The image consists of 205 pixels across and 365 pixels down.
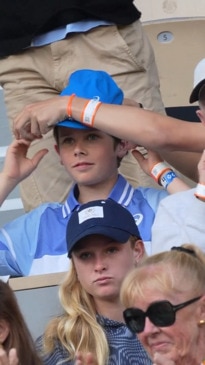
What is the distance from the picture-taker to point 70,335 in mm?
3480

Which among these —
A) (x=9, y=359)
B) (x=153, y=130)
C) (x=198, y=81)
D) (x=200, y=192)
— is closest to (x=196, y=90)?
(x=198, y=81)

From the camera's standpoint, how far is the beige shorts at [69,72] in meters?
4.59

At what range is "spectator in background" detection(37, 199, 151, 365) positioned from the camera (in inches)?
136

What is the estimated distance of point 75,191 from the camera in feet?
14.0

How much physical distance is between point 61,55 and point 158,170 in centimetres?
78

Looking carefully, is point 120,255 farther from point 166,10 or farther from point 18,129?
point 166,10

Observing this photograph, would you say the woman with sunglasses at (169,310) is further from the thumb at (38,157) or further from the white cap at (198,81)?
the thumb at (38,157)

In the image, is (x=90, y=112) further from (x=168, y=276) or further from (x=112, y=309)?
(x=168, y=276)

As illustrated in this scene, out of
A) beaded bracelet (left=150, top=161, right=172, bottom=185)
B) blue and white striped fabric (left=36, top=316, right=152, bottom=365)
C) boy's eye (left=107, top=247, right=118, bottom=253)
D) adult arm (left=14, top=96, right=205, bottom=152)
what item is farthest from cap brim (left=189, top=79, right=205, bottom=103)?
blue and white striped fabric (left=36, top=316, right=152, bottom=365)

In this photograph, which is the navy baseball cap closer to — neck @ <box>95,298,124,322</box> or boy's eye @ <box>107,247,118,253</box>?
boy's eye @ <box>107,247,118,253</box>

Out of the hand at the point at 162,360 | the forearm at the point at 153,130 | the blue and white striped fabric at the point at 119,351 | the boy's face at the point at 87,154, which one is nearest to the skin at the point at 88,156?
the boy's face at the point at 87,154

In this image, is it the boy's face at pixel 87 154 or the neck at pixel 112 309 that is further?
the boy's face at pixel 87 154

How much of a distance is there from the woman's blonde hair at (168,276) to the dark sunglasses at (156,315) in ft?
0.11

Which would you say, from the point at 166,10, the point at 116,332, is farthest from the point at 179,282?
the point at 166,10
